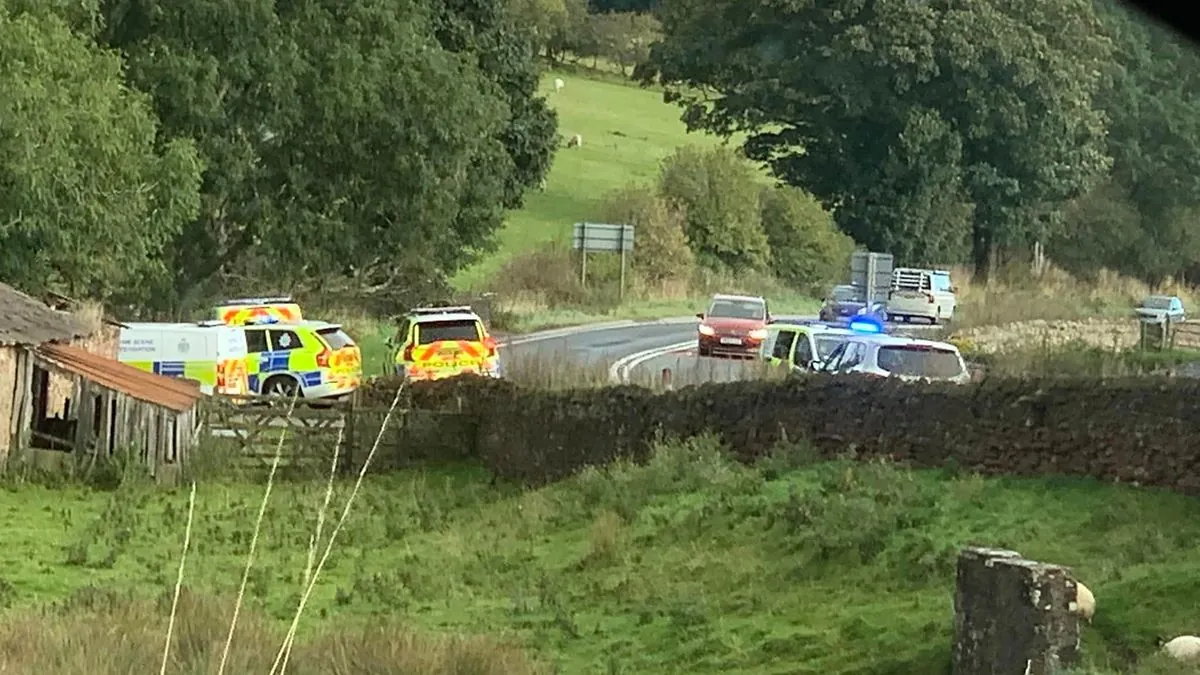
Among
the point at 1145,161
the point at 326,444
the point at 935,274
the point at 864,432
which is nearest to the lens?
the point at 864,432

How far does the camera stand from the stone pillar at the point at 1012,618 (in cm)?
1243

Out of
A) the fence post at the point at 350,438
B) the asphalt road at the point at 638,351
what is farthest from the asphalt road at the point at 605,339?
the fence post at the point at 350,438

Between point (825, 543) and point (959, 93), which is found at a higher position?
point (959, 93)

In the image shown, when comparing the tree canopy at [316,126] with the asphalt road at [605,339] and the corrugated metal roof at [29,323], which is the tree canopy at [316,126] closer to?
the asphalt road at [605,339]

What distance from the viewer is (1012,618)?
12.6 meters

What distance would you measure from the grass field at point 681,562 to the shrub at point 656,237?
44.0 meters

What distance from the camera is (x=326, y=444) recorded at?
97.9ft

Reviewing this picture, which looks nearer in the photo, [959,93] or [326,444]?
[326,444]

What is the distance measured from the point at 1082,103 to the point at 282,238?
3184 centimetres

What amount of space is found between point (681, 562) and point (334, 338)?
17.3 metres

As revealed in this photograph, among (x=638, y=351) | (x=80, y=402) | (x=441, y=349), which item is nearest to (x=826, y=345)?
(x=441, y=349)

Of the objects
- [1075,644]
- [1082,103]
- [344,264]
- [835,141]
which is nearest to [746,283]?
[835,141]

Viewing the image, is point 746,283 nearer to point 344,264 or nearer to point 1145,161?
point 1145,161

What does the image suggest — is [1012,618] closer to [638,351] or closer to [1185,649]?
[1185,649]
